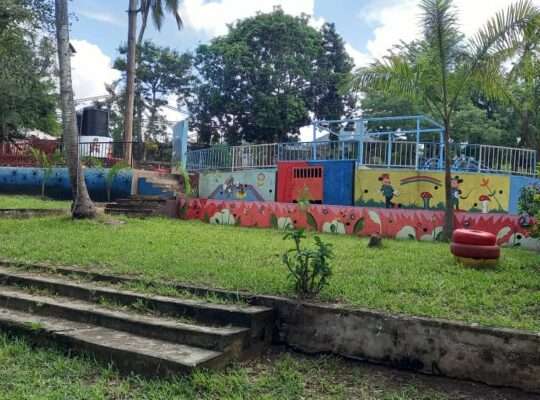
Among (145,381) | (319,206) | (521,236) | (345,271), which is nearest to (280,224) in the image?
(319,206)

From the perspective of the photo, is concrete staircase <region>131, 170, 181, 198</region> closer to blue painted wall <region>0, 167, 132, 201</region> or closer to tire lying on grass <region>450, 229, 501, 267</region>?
blue painted wall <region>0, 167, 132, 201</region>

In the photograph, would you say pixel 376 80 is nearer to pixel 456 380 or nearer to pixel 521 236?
pixel 521 236

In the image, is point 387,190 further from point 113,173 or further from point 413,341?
point 413,341

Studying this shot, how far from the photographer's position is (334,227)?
11.3 meters

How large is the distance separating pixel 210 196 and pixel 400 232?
6587 mm

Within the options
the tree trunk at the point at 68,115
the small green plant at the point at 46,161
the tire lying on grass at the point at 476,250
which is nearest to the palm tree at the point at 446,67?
the tire lying on grass at the point at 476,250

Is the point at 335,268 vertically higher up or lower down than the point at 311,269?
lower down

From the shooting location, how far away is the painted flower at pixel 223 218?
41.6 ft

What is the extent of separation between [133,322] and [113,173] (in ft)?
37.1

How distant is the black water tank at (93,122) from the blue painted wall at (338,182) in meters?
12.5

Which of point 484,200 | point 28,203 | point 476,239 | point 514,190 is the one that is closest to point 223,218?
point 28,203

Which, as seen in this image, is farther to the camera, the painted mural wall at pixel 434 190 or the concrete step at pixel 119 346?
the painted mural wall at pixel 434 190

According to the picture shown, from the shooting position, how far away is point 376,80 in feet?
31.7

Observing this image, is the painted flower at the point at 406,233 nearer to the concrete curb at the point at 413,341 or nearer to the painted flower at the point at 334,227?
the painted flower at the point at 334,227
